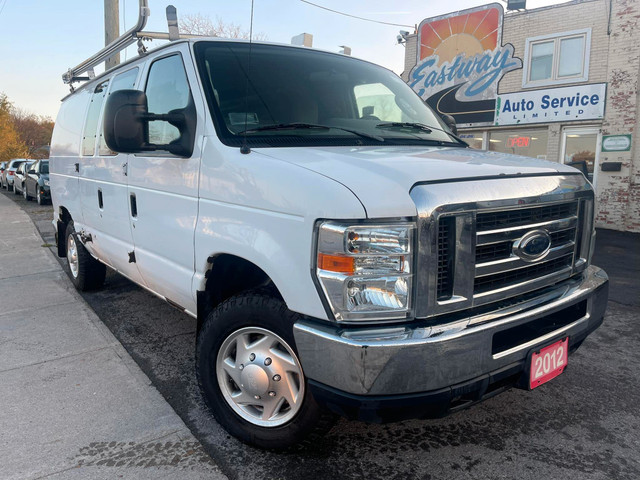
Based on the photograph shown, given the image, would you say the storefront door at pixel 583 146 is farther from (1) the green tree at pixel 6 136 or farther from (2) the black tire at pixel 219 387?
(1) the green tree at pixel 6 136

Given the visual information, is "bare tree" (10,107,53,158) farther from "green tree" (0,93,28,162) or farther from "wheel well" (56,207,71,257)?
"wheel well" (56,207,71,257)

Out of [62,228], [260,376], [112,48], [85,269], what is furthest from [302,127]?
[62,228]

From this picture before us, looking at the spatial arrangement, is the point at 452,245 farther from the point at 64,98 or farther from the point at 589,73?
the point at 589,73

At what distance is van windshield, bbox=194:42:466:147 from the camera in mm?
2713

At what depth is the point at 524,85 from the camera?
1280 centimetres

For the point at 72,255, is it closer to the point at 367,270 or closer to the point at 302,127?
the point at 302,127

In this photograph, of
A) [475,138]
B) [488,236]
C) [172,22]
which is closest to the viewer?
[488,236]

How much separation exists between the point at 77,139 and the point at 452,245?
170 inches

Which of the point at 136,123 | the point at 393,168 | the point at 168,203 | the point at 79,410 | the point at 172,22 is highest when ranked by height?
the point at 172,22

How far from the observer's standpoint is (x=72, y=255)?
568cm

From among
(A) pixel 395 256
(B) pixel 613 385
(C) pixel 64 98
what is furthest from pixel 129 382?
(C) pixel 64 98

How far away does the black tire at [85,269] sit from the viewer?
208 inches

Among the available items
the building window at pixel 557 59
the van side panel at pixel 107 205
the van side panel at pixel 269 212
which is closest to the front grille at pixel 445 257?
the van side panel at pixel 269 212

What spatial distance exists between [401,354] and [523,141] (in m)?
12.7
